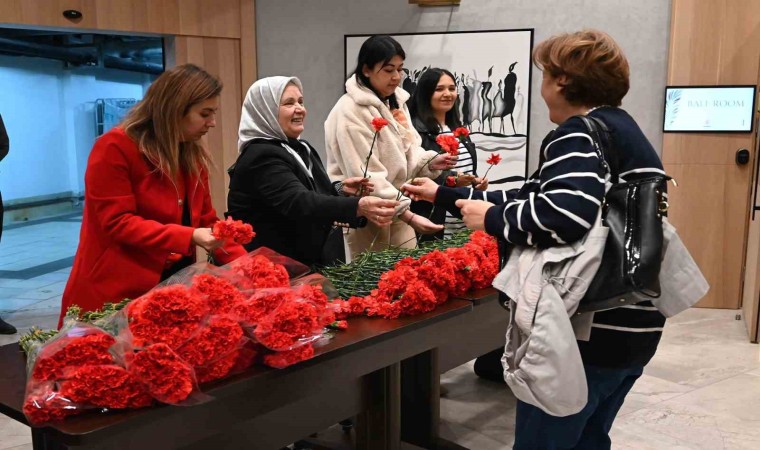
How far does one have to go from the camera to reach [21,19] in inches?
198

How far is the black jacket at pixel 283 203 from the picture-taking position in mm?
2492

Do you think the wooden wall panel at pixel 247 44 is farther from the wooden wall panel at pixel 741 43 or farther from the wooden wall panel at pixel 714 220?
the wooden wall panel at pixel 741 43

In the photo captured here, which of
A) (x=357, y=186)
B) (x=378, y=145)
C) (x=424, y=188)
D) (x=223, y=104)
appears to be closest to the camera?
(x=424, y=188)

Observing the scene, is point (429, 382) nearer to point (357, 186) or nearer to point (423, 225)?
point (423, 225)

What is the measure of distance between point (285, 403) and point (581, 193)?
0.95m

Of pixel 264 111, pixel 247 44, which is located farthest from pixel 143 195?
pixel 247 44

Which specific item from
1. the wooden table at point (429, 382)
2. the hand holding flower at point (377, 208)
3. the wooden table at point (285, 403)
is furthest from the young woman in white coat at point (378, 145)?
the wooden table at point (285, 403)

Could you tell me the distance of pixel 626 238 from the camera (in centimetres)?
168

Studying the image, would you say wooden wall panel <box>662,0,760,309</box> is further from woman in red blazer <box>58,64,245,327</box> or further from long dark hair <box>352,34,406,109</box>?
woman in red blazer <box>58,64,245,327</box>

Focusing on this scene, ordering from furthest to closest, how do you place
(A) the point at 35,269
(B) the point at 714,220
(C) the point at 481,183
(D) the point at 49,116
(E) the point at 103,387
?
(D) the point at 49,116, (A) the point at 35,269, (B) the point at 714,220, (C) the point at 481,183, (E) the point at 103,387

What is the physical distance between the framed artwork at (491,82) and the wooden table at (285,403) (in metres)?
3.58

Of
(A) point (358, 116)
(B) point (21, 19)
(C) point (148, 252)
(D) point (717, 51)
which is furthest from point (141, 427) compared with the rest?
(D) point (717, 51)

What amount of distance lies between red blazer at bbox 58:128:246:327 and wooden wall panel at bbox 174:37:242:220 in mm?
3947

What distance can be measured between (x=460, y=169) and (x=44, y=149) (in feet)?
21.0
